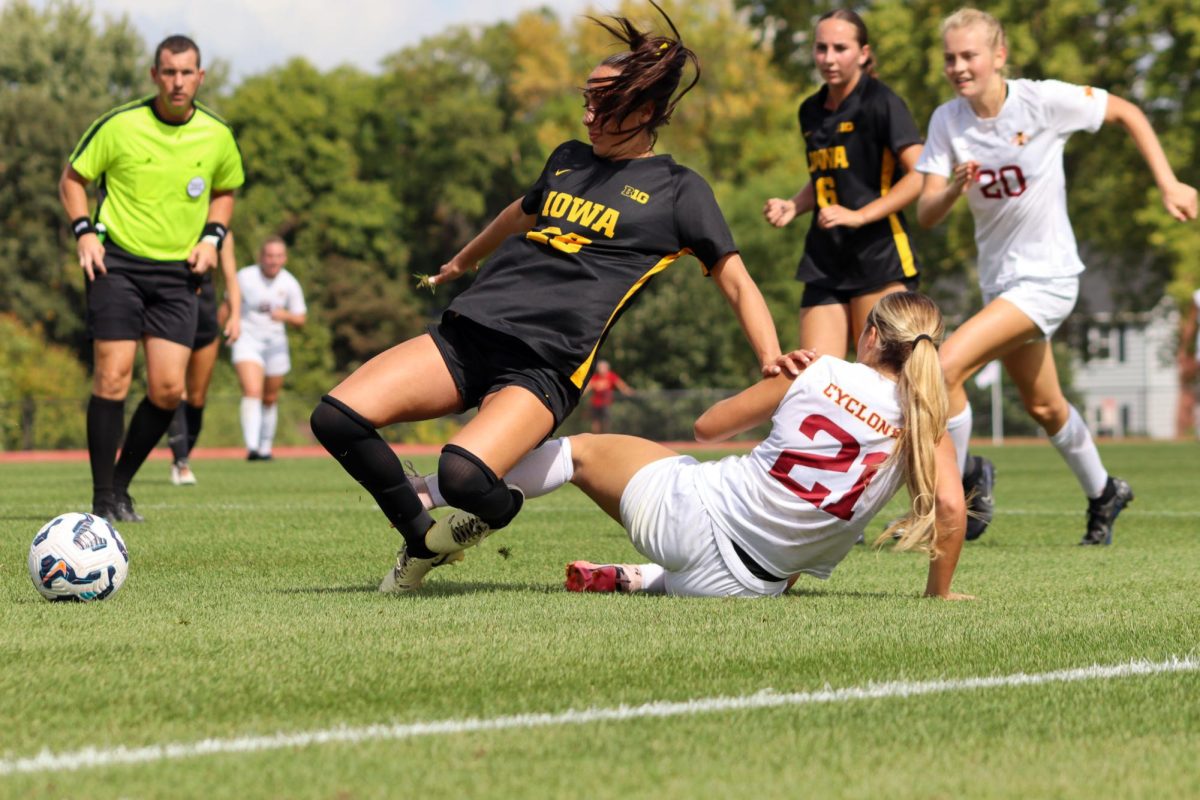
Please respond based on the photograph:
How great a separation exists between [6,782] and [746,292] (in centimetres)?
354

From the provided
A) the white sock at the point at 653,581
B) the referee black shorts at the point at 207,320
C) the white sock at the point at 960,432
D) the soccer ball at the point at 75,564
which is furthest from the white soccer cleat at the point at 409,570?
the referee black shorts at the point at 207,320

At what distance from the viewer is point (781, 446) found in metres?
5.46

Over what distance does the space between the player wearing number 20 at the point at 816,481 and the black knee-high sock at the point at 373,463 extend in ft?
2.16

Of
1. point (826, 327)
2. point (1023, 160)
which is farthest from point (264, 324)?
point (1023, 160)

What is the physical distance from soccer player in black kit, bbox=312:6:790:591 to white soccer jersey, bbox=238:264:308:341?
13.7 m

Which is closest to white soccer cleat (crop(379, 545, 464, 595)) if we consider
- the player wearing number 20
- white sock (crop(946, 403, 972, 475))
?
the player wearing number 20

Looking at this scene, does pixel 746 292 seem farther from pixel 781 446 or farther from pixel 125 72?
pixel 125 72

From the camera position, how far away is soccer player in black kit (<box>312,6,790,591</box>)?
18.2ft

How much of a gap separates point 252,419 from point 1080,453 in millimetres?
13067

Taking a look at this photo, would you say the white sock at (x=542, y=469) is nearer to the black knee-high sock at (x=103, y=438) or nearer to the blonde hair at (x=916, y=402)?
the blonde hair at (x=916, y=402)

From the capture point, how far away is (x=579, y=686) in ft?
12.7

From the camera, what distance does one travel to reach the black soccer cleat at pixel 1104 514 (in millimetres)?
8352

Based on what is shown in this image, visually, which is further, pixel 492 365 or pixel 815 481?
pixel 492 365

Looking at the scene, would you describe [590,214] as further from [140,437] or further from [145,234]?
[140,437]
